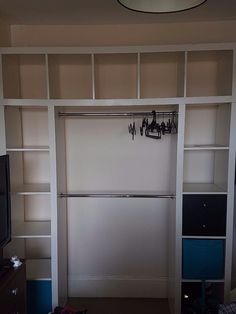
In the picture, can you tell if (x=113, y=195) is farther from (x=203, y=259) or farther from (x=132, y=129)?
(x=203, y=259)

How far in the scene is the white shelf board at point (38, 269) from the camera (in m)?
2.46

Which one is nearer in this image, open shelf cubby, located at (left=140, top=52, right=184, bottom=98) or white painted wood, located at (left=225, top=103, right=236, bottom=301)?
white painted wood, located at (left=225, top=103, right=236, bottom=301)

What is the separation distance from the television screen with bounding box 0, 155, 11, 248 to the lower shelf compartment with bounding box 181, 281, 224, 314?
160 cm

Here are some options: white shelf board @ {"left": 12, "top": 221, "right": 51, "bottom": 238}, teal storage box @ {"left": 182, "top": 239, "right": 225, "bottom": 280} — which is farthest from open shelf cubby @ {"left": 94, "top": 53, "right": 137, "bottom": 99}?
teal storage box @ {"left": 182, "top": 239, "right": 225, "bottom": 280}

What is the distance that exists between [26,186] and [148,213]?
123cm

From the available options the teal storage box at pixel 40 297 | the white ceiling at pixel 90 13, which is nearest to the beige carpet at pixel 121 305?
the teal storage box at pixel 40 297

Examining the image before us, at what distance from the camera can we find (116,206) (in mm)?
2895

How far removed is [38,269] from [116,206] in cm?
93

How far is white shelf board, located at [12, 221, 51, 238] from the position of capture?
8.02ft

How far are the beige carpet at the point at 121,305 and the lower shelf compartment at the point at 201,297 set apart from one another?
0.28 m

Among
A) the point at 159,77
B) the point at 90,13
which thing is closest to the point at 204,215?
the point at 159,77

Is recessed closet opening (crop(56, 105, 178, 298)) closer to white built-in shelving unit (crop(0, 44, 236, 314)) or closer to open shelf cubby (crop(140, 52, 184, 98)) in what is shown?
white built-in shelving unit (crop(0, 44, 236, 314))

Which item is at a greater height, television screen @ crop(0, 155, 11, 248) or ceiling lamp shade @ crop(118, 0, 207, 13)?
ceiling lamp shade @ crop(118, 0, 207, 13)

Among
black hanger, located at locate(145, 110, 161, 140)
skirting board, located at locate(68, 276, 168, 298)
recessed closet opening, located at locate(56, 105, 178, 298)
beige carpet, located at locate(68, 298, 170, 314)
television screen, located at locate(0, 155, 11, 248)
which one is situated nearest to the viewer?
television screen, located at locate(0, 155, 11, 248)
